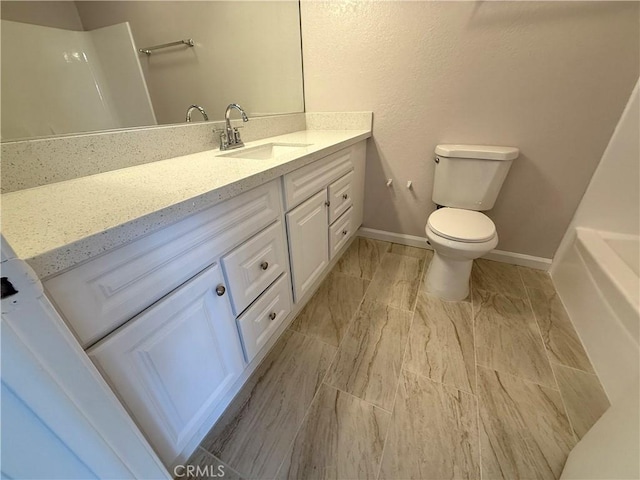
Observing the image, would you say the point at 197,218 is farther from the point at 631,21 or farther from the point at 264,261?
the point at 631,21

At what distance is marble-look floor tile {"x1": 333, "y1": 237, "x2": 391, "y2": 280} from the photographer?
1.78m

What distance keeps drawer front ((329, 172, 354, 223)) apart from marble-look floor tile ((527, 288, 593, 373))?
120 cm

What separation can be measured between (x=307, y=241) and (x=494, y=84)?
1339mm

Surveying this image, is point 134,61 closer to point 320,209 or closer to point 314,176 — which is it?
point 314,176

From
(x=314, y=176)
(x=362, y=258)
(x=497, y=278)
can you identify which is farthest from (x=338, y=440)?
(x=497, y=278)

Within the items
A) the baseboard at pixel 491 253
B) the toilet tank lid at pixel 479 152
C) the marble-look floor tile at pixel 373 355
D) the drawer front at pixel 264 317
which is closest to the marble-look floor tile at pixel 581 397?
the marble-look floor tile at pixel 373 355

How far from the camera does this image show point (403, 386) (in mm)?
1080

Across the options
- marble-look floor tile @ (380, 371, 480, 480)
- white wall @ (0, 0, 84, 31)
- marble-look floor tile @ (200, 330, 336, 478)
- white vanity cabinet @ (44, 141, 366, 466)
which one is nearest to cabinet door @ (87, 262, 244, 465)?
white vanity cabinet @ (44, 141, 366, 466)

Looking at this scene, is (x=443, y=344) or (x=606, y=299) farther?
(x=443, y=344)

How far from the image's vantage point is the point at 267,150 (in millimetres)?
1517

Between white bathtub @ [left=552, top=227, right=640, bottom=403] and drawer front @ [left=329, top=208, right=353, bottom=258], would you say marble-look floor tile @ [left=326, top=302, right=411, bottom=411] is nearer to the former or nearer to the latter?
drawer front @ [left=329, top=208, right=353, bottom=258]

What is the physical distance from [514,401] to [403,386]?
1.36ft

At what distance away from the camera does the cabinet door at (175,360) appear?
0.59 meters

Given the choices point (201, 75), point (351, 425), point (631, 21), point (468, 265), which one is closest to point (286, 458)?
point (351, 425)
